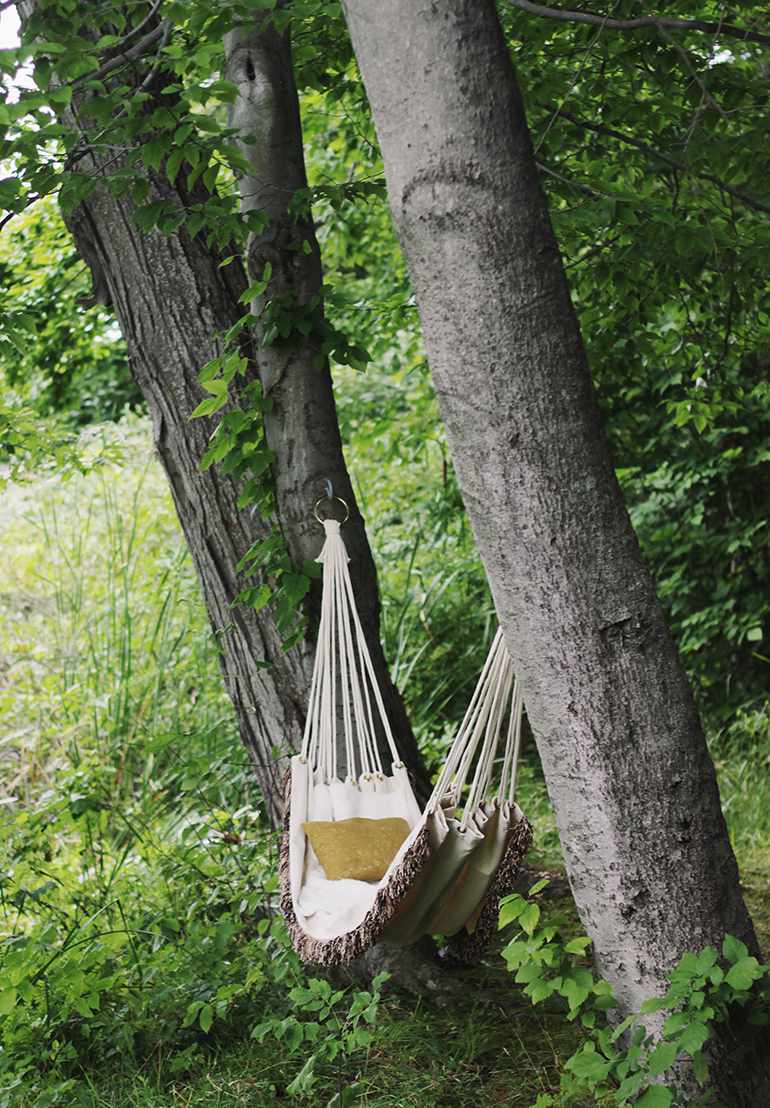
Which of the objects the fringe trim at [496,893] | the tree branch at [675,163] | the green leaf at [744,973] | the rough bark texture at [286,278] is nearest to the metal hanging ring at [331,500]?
the rough bark texture at [286,278]

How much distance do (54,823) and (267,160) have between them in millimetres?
1705

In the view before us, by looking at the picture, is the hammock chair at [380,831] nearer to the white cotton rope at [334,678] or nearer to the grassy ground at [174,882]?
the white cotton rope at [334,678]

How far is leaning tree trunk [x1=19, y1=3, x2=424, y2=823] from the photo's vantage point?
230 centimetres

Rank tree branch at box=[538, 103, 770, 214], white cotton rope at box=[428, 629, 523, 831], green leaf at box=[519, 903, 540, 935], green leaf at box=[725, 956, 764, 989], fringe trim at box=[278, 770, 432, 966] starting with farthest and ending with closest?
tree branch at box=[538, 103, 770, 214]
white cotton rope at box=[428, 629, 523, 831]
fringe trim at box=[278, 770, 432, 966]
green leaf at box=[519, 903, 540, 935]
green leaf at box=[725, 956, 764, 989]

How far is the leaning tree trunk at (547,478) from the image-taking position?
1505 mm

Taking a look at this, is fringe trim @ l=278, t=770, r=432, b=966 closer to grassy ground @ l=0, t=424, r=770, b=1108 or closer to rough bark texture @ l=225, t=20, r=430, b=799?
grassy ground @ l=0, t=424, r=770, b=1108

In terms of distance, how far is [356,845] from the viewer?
78.2 inches

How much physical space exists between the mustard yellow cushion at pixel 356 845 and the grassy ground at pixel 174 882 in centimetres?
29

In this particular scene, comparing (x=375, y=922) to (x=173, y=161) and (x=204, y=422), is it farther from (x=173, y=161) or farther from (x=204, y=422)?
(x=173, y=161)

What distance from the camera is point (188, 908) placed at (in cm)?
262

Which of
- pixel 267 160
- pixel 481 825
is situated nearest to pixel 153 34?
pixel 267 160

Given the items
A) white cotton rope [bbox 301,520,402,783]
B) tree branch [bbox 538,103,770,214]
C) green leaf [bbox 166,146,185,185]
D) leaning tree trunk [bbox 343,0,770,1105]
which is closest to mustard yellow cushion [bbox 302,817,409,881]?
white cotton rope [bbox 301,520,402,783]

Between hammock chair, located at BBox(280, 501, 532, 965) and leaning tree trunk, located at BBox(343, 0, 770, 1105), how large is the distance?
0.97 feet

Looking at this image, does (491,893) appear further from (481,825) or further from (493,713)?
(493,713)
